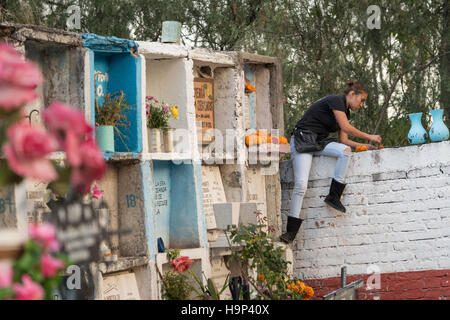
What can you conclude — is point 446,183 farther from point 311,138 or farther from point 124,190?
point 124,190

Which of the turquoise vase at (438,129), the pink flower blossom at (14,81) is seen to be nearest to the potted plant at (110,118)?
the turquoise vase at (438,129)

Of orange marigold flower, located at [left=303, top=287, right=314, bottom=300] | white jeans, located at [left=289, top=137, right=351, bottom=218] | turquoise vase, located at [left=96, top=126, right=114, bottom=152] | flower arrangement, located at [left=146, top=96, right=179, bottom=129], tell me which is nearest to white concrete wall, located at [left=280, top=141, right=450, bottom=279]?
white jeans, located at [left=289, top=137, right=351, bottom=218]

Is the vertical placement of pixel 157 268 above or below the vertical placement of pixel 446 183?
below

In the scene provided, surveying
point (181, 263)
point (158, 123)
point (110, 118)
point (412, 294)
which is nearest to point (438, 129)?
point (412, 294)

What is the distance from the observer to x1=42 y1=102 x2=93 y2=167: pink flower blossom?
1.98m

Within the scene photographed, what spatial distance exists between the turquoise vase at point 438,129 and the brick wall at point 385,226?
75 millimetres

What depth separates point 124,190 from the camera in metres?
6.51

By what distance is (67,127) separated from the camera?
2008 mm

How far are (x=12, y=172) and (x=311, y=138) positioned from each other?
5678mm

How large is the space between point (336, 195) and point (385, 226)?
0.55 metres

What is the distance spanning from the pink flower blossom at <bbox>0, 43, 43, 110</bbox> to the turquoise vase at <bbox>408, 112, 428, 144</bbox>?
5.62m

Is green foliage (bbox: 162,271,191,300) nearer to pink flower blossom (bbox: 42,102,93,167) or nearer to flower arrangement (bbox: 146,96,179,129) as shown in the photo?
flower arrangement (bbox: 146,96,179,129)

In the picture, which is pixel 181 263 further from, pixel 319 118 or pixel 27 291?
pixel 27 291
